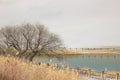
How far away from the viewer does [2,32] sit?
54.7 metres

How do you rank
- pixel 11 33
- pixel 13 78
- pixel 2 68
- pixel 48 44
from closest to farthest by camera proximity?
pixel 13 78
pixel 2 68
pixel 48 44
pixel 11 33

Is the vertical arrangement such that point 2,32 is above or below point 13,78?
above

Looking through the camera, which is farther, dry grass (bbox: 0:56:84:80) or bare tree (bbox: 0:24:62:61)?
bare tree (bbox: 0:24:62:61)

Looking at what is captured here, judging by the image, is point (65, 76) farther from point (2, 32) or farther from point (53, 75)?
point (2, 32)

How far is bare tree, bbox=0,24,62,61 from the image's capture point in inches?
1935

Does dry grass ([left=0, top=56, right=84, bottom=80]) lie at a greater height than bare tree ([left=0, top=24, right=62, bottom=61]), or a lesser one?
lesser

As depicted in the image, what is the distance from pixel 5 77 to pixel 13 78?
0.70 feet

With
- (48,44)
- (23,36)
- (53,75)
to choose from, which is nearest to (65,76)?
(53,75)

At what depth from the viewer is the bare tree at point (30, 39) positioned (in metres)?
49.1

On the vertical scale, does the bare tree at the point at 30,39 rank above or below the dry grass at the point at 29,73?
above

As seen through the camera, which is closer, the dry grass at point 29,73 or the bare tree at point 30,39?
the dry grass at point 29,73

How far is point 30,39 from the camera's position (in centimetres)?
5112

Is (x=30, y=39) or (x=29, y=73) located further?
(x=30, y=39)

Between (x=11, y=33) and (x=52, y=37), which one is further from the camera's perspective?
(x=11, y=33)
